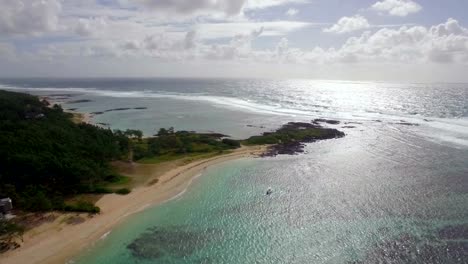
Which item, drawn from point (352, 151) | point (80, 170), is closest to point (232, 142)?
point (352, 151)

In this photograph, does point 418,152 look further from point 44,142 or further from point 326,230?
point 44,142

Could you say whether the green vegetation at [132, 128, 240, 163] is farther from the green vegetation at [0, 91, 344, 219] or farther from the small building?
the small building

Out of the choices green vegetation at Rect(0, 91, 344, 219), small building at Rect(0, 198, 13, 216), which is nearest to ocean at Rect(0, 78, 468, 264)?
green vegetation at Rect(0, 91, 344, 219)

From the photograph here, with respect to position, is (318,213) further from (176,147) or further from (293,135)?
(293,135)

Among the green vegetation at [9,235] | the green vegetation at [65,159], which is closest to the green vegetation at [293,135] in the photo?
the green vegetation at [65,159]

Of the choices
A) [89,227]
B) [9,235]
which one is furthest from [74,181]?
[9,235]

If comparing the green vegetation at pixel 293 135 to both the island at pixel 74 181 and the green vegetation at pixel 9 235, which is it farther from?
the green vegetation at pixel 9 235
